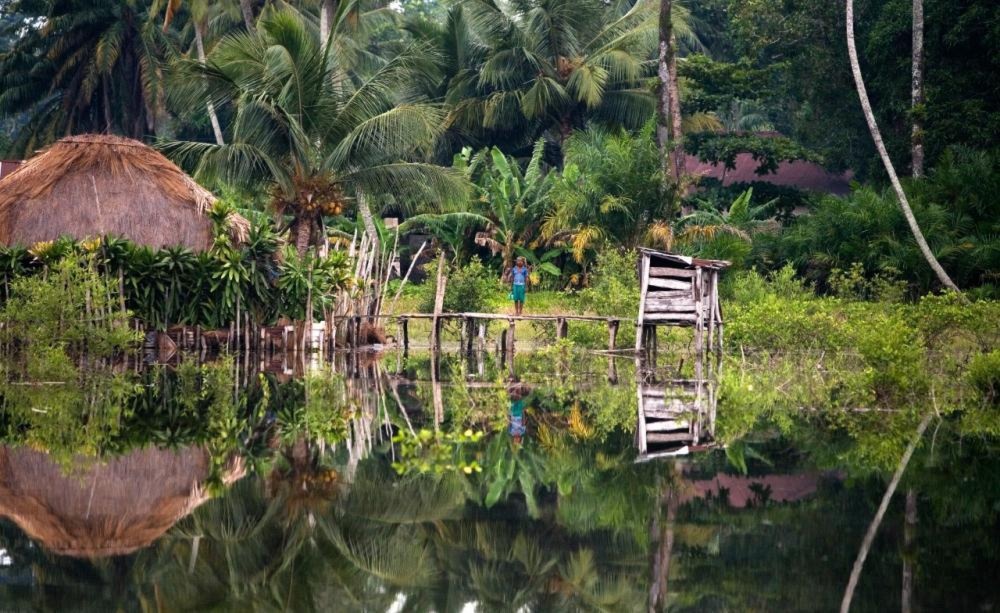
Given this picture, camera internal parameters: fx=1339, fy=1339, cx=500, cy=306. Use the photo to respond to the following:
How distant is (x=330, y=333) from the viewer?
2467 cm

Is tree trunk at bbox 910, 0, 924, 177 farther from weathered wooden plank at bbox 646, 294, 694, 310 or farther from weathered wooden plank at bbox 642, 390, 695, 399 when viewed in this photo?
weathered wooden plank at bbox 642, 390, 695, 399

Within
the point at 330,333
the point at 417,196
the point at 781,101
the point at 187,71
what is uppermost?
the point at 781,101

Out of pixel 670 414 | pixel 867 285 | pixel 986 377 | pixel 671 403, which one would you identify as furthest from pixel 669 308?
pixel 670 414

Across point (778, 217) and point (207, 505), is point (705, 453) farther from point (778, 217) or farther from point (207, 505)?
point (778, 217)

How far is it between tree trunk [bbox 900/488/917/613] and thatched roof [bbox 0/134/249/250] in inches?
665

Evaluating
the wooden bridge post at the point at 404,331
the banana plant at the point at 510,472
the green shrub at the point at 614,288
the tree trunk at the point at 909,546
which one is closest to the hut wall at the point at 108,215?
the wooden bridge post at the point at 404,331

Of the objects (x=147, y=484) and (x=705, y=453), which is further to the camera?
(x=705, y=453)

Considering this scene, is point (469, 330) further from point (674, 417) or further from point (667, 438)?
point (667, 438)

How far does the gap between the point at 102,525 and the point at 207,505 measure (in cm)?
80

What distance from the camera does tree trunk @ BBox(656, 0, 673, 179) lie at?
30031 mm

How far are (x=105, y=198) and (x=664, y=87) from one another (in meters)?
13.6

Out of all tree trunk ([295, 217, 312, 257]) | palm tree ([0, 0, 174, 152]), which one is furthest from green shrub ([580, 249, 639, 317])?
palm tree ([0, 0, 174, 152])

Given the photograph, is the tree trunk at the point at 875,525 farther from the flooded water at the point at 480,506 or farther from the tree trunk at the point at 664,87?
the tree trunk at the point at 664,87

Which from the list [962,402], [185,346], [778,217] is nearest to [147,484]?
[962,402]
